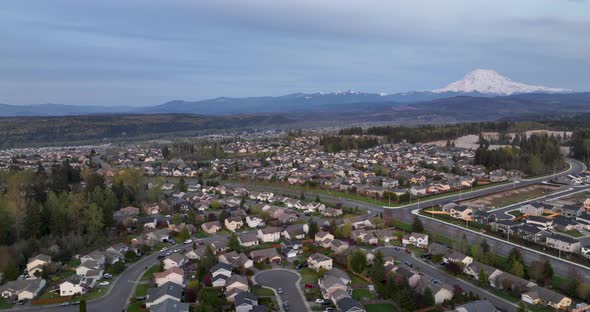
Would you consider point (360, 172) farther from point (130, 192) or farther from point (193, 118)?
A: point (193, 118)

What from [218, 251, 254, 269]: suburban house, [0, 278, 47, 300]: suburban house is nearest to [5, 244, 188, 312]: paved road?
[0, 278, 47, 300]: suburban house

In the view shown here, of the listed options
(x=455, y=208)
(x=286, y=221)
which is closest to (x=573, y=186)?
(x=455, y=208)

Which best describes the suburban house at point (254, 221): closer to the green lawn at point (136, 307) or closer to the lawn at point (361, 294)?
the lawn at point (361, 294)

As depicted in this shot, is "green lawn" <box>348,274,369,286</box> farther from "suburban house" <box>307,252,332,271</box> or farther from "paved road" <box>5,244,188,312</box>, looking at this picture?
"paved road" <box>5,244,188,312</box>

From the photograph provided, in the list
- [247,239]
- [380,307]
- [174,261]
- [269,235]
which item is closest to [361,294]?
[380,307]

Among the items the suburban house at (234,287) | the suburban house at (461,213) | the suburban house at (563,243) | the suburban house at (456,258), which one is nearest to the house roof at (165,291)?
the suburban house at (234,287)

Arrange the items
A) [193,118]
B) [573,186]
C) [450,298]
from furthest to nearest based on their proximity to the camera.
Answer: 1. [193,118]
2. [573,186]
3. [450,298]
